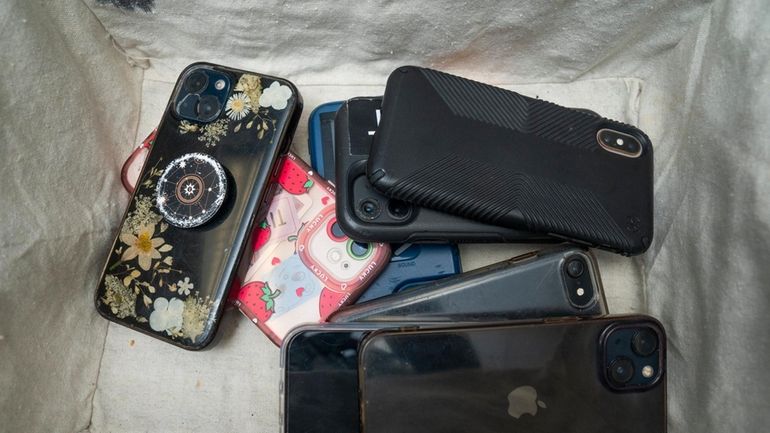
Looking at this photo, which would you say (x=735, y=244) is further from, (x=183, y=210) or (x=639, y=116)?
(x=183, y=210)

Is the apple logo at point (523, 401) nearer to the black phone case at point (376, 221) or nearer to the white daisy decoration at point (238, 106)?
the black phone case at point (376, 221)

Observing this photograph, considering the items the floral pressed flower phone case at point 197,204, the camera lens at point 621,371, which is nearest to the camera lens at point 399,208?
the floral pressed flower phone case at point 197,204

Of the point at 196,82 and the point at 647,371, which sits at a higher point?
the point at 196,82

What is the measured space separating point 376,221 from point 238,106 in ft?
0.63

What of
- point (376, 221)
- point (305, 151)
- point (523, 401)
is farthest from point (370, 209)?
point (523, 401)

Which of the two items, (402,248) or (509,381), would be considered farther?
(402,248)

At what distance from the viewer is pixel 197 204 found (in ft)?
1.91

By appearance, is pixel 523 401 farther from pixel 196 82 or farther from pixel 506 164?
pixel 196 82

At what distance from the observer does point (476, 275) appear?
57 cm

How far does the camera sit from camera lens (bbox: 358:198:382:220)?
58 cm

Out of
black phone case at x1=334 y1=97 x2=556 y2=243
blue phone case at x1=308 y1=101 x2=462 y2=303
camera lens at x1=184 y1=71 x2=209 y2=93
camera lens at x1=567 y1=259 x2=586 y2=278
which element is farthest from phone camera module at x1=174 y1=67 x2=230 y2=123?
camera lens at x1=567 y1=259 x2=586 y2=278

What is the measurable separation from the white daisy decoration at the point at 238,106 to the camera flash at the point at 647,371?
1.50 ft

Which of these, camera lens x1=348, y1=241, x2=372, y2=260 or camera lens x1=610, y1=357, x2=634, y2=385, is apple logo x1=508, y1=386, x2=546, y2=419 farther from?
camera lens x1=348, y1=241, x2=372, y2=260

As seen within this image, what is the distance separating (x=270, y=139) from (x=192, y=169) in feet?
0.27
